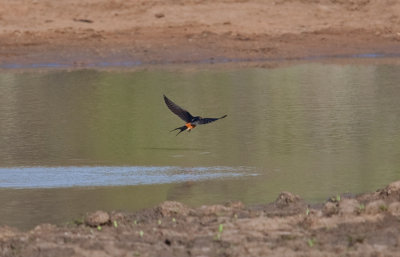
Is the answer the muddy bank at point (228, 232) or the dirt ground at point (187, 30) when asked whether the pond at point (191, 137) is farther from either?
the dirt ground at point (187, 30)

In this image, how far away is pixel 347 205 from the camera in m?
9.05

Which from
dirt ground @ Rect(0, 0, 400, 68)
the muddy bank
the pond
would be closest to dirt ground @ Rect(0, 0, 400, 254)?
dirt ground @ Rect(0, 0, 400, 68)

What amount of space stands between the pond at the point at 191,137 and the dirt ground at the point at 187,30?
1747 mm

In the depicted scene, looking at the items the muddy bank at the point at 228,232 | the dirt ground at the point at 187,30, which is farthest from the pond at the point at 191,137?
the dirt ground at the point at 187,30

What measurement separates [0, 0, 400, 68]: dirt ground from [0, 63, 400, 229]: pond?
1747mm

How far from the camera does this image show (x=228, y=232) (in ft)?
27.9

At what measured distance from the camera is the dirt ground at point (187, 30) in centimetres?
2577

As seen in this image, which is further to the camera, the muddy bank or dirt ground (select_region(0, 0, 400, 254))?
dirt ground (select_region(0, 0, 400, 254))

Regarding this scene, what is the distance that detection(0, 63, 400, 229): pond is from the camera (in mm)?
11219

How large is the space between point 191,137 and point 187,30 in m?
11.3

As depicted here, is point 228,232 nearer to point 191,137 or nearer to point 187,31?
point 191,137

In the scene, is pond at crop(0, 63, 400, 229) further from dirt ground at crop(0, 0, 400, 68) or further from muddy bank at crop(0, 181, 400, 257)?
dirt ground at crop(0, 0, 400, 68)

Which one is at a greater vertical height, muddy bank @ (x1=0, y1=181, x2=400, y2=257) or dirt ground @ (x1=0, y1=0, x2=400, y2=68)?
dirt ground @ (x1=0, y1=0, x2=400, y2=68)

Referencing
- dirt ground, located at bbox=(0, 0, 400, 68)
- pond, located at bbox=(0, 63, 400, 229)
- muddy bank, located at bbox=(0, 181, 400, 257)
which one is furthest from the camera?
dirt ground, located at bbox=(0, 0, 400, 68)
